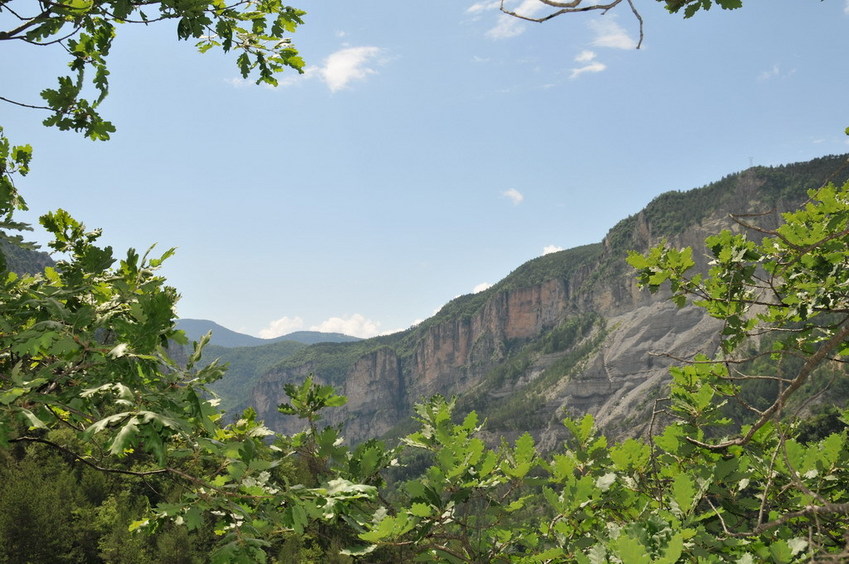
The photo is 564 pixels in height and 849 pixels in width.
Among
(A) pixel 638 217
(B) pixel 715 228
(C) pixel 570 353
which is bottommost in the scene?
(C) pixel 570 353

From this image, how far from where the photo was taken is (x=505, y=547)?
2805mm

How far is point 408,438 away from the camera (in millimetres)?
3021

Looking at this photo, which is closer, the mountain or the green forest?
the green forest

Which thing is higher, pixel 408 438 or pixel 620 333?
pixel 408 438

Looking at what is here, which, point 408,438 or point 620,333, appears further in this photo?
point 620,333

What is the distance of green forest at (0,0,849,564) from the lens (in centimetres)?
222

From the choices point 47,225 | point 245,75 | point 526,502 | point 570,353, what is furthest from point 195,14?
point 570,353

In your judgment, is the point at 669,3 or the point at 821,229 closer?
the point at 669,3

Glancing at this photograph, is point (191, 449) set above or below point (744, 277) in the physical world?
below

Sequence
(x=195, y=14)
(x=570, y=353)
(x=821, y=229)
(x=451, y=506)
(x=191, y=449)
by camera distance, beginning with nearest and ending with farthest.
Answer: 1. (x=451, y=506)
2. (x=191, y=449)
3. (x=195, y=14)
4. (x=821, y=229)
5. (x=570, y=353)

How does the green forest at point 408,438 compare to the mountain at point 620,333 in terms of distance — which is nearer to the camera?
the green forest at point 408,438

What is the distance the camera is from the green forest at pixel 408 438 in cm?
222

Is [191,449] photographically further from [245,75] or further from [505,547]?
[245,75]

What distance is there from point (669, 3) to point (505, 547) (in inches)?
116
